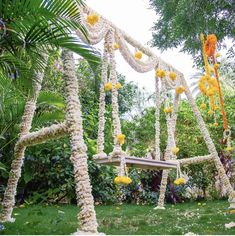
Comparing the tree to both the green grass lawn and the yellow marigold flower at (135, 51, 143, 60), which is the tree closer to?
the yellow marigold flower at (135, 51, 143, 60)

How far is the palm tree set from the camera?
7.88 feet

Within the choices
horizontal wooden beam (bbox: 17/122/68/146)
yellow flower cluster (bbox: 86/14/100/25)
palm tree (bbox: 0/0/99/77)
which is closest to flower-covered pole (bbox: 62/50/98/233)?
horizontal wooden beam (bbox: 17/122/68/146)

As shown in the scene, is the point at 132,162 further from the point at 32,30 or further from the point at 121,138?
the point at 32,30

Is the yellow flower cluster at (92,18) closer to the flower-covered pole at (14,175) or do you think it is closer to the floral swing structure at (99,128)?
the floral swing structure at (99,128)

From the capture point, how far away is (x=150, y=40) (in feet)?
25.7

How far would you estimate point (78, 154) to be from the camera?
2637 mm

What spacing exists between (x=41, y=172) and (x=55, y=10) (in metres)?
4.29

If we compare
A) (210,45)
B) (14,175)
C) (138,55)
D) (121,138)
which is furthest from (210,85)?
(14,175)

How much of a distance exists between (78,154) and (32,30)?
2.99 feet

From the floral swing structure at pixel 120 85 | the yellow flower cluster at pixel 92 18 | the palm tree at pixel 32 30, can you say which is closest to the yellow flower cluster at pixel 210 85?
the floral swing structure at pixel 120 85

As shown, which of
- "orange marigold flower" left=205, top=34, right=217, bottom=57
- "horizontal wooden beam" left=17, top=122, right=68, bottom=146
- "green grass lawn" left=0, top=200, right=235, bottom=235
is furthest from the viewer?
"orange marigold flower" left=205, top=34, right=217, bottom=57

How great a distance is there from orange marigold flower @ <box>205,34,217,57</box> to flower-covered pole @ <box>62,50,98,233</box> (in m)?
1.90

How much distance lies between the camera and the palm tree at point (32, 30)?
240 cm

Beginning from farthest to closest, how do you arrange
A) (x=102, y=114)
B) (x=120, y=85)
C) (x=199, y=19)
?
(x=199, y=19) < (x=102, y=114) < (x=120, y=85)
